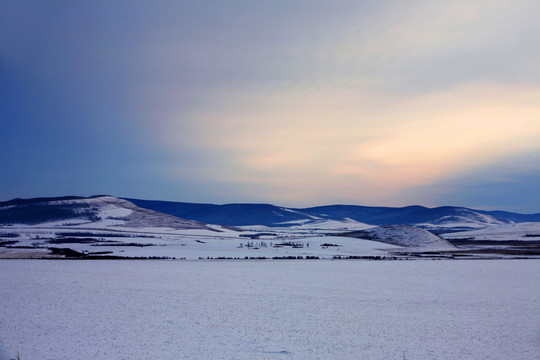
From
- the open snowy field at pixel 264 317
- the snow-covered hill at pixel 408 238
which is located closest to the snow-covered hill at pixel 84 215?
the snow-covered hill at pixel 408 238

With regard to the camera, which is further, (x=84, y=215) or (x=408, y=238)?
(x=84, y=215)

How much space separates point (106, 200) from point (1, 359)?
19603 centimetres

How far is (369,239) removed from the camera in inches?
3789

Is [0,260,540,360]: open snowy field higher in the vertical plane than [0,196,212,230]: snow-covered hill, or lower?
lower

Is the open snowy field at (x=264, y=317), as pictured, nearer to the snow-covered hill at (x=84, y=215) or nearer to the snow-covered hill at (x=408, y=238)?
the snow-covered hill at (x=408, y=238)

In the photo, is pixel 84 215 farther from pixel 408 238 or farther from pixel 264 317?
pixel 264 317

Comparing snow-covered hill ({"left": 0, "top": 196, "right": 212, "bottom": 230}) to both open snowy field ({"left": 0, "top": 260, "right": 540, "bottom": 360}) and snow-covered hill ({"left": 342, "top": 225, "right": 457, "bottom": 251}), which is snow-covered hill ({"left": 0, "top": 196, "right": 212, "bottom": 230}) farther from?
open snowy field ({"left": 0, "top": 260, "right": 540, "bottom": 360})

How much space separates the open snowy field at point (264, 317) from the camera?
1466 cm

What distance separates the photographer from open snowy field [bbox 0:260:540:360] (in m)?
14.7

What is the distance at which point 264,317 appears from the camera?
19.3 metres

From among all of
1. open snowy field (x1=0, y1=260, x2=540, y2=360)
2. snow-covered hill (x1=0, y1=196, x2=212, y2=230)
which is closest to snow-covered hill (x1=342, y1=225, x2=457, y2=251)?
open snowy field (x1=0, y1=260, x2=540, y2=360)

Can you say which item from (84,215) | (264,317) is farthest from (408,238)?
(84,215)

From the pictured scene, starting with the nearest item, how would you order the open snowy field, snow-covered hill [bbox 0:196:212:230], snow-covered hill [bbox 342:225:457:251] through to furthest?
the open snowy field → snow-covered hill [bbox 342:225:457:251] → snow-covered hill [bbox 0:196:212:230]

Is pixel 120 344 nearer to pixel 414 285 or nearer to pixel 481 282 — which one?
pixel 414 285
